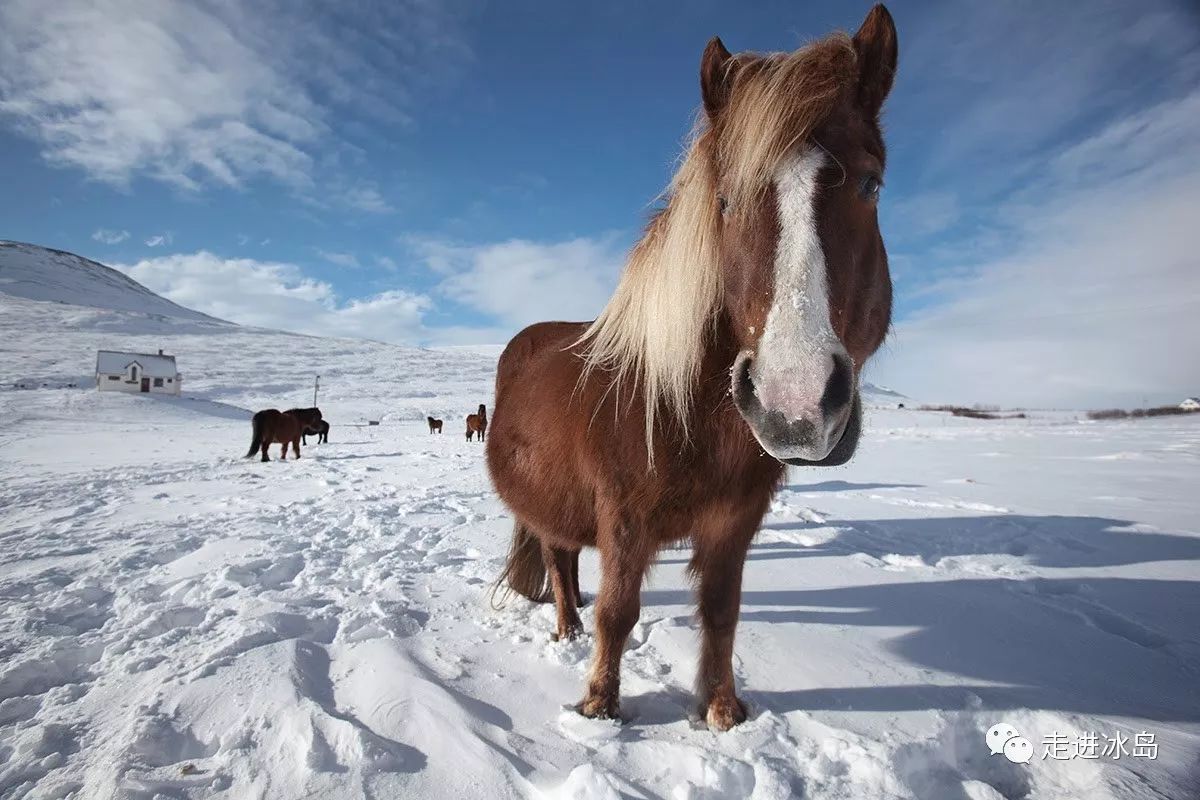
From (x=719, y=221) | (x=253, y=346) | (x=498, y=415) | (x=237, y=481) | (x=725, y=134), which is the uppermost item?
(x=253, y=346)

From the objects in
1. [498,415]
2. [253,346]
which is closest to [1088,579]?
[498,415]

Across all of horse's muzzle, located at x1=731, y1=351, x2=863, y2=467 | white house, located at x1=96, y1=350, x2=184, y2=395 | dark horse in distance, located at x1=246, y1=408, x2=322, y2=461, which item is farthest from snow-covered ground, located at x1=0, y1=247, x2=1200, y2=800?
white house, located at x1=96, y1=350, x2=184, y2=395

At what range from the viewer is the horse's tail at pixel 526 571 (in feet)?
10.3

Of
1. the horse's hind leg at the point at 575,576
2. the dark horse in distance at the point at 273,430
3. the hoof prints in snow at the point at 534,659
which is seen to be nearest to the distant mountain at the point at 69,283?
the dark horse in distance at the point at 273,430

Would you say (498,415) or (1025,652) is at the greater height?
(498,415)

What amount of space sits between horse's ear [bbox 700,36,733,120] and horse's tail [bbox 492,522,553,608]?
2504 millimetres

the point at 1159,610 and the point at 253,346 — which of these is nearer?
the point at 1159,610

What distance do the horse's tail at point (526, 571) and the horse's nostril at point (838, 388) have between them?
2387 mm

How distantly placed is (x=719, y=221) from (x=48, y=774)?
8.65 feet

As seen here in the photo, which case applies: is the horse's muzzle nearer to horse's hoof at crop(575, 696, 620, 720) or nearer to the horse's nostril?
the horse's nostril

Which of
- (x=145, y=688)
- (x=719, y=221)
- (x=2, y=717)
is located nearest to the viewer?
(x=719, y=221)

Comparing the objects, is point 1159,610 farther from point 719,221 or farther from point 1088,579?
point 719,221

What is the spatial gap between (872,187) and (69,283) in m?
127

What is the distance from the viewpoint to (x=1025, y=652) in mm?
2428
